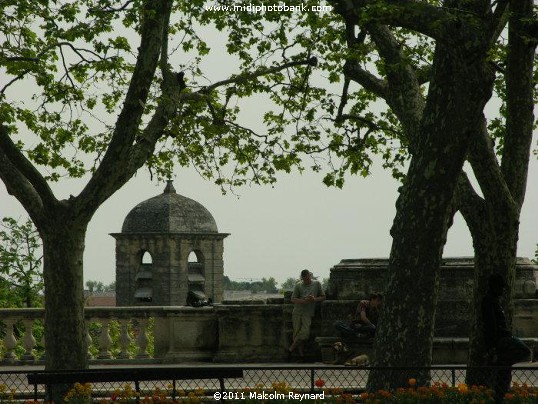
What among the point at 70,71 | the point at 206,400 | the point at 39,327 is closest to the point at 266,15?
the point at 70,71

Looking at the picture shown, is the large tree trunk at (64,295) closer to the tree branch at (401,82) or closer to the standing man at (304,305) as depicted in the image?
the tree branch at (401,82)

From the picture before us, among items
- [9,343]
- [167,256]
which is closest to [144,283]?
[167,256]

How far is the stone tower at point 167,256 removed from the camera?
2143 inches

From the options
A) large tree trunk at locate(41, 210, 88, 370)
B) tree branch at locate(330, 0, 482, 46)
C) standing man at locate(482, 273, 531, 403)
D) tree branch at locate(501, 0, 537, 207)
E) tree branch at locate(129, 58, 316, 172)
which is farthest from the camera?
tree branch at locate(129, 58, 316, 172)

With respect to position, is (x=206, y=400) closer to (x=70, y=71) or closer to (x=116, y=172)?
(x=116, y=172)

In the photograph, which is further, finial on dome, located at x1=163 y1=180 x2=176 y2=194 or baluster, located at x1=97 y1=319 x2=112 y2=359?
finial on dome, located at x1=163 y1=180 x2=176 y2=194

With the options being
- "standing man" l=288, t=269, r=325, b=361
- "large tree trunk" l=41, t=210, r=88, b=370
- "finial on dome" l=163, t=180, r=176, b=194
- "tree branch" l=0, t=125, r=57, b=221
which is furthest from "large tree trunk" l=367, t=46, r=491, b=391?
"finial on dome" l=163, t=180, r=176, b=194

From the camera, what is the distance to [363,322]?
20.8 meters

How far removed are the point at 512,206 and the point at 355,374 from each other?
4954 millimetres

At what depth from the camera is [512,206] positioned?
1625 centimetres

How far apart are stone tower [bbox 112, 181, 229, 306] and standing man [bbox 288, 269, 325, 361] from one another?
105 feet

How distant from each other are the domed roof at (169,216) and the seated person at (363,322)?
34.7 metres

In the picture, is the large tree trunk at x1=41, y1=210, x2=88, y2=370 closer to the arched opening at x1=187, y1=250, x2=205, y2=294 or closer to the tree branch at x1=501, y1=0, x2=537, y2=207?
the tree branch at x1=501, y1=0, x2=537, y2=207

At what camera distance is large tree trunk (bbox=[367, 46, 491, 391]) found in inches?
558
